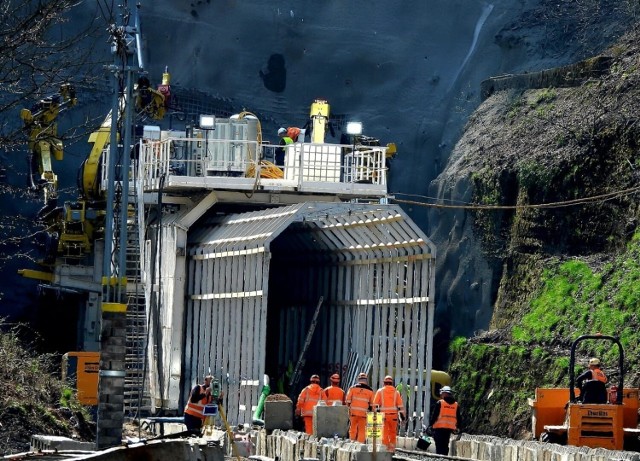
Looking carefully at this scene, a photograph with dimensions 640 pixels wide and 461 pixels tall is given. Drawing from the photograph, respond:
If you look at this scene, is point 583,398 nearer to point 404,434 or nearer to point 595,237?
point 404,434

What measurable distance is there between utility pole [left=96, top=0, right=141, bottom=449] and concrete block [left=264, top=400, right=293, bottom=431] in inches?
122

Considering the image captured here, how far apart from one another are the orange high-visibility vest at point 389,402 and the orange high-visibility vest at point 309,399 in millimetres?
2275

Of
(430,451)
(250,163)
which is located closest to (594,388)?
(430,451)

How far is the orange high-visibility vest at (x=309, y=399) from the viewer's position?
32.1 metres

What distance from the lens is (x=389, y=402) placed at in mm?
29828

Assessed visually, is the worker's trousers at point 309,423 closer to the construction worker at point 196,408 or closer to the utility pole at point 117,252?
the construction worker at point 196,408

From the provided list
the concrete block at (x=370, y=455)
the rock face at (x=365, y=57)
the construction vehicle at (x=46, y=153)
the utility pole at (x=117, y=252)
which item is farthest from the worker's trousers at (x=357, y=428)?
the rock face at (x=365, y=57)

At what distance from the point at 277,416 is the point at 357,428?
1.62 metres

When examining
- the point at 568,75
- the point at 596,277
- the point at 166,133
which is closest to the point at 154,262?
the point at 166,133

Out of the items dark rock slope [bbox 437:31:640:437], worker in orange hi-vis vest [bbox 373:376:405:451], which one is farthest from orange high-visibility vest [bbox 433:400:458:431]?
dark rock slope [bbox 437:31:640:437]

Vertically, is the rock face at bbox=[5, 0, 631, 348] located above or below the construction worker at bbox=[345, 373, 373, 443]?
above

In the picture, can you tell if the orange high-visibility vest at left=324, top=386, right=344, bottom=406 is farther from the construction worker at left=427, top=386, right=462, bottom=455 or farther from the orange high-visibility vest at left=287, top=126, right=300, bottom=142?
the orange high-visibility vest at left=287, top=126, right=300, bottom=142

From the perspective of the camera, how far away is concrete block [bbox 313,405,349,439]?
2917cm

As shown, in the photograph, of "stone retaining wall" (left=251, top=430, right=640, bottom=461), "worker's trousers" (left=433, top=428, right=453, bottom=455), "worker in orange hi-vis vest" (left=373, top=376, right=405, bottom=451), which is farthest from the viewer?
"worker's trousers" (left=433, top=428, right=453, bottom=455)
